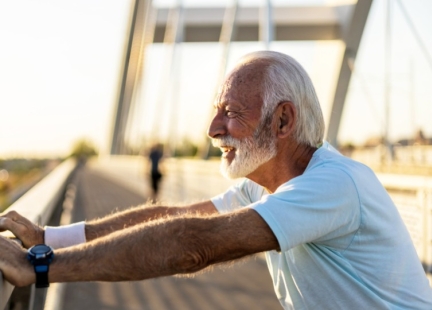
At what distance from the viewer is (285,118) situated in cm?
281

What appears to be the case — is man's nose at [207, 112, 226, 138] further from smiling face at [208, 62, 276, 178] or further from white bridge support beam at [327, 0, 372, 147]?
white bridge support beam at [327, 0, 372, 147]

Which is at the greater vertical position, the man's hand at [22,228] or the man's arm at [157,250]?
the man's arm at [157,250]

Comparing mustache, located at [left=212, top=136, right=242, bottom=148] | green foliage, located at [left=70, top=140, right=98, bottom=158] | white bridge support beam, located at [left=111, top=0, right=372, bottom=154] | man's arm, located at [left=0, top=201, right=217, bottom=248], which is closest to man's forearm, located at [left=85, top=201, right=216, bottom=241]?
man's arm, located at [left=0, top=201, right=217, bottom=248]

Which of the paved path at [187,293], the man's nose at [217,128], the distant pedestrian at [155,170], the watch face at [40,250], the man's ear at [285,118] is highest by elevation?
the man's ear at [285,118]

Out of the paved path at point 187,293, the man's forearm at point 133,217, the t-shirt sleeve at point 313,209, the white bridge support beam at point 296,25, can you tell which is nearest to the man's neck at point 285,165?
the t-shirt sleeve at point 313,209

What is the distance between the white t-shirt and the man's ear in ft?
0.40

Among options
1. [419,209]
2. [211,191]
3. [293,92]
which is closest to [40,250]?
[293,92]

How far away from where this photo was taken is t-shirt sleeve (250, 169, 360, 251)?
7.71 ft

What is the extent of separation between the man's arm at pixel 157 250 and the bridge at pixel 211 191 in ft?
0.50

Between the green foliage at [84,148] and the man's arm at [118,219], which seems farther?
the green foliage at [84,148]

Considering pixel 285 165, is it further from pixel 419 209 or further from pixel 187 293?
pixel 187 293

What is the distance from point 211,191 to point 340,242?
1123 centimetres

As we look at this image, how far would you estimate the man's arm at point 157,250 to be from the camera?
227 cm

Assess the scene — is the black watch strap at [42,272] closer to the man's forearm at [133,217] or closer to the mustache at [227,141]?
Answer: the mustache at [227,141]
